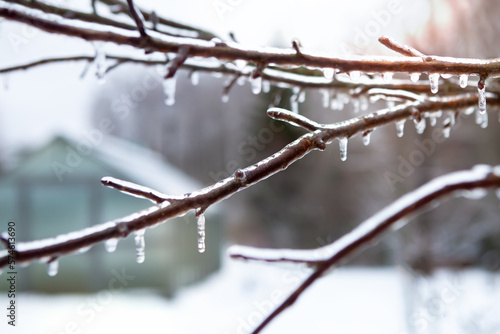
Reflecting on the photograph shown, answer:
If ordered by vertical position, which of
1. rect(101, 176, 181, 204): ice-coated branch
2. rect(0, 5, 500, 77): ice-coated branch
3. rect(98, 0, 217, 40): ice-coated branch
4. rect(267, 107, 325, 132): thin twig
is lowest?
rect(101, 176, 181, 204): ice-coated branch

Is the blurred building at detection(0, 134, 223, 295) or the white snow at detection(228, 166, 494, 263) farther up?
the white snow at detection(228, 166, 494, 263)

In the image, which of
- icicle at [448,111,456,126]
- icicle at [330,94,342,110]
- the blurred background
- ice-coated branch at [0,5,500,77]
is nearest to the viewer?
ice-coated branch at [0,5,500,77]

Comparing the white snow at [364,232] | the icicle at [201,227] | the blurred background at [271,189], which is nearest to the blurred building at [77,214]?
the blurred background at [271,189]

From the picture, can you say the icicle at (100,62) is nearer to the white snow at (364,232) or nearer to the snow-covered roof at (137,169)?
the white snow at (364,232)

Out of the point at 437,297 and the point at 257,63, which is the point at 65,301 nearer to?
the point at 437,297

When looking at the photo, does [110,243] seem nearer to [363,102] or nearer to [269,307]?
[363,102]

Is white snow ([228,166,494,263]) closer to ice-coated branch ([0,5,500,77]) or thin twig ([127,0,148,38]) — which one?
ice-coated branch ([0,5,500,77])

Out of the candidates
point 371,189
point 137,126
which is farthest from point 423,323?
point 137,126

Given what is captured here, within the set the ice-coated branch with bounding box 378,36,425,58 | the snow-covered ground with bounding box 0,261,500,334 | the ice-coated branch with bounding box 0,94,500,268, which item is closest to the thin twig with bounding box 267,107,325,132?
the ice-coated branch with bounding box 0,94,500,268

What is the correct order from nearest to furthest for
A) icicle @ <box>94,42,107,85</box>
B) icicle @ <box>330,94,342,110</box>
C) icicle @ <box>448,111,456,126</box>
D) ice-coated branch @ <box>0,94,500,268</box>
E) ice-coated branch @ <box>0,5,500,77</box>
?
ice-coated branch @ <box>0,94,500,268</box>
ice-coated branch @ <box>0,5,500,77</box>
icicle @ <box>94,42,107,85</box>
icicle @ <box>448,111,456,126</box>
icicle @ <box>330,94,342,110</box>
